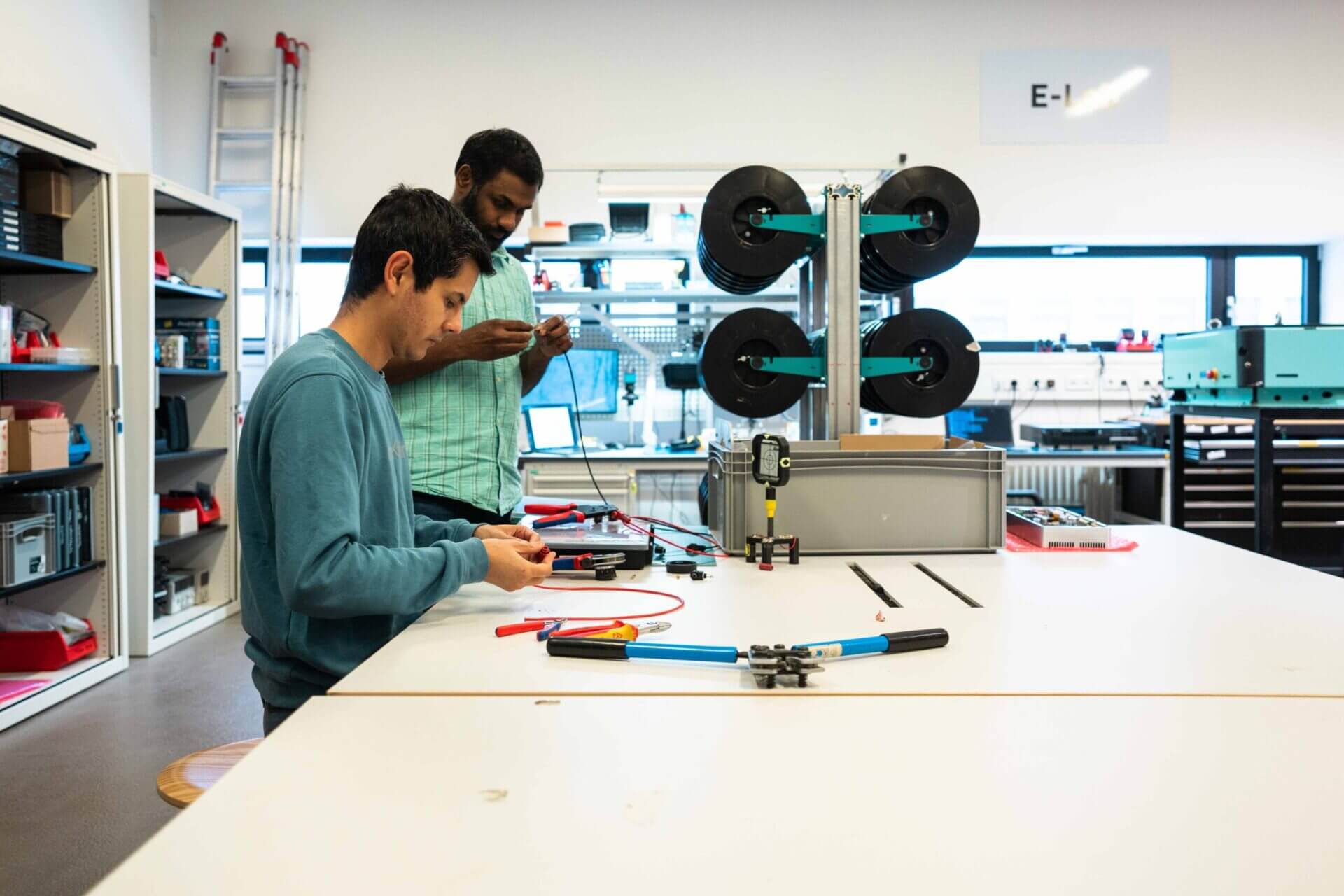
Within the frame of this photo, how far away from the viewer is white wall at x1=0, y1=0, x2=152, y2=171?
3.44m

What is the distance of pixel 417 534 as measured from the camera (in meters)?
1.43

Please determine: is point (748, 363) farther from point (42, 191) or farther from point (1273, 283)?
point (1273, 283)

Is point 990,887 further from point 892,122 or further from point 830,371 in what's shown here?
point 892,122

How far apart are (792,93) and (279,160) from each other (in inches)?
105

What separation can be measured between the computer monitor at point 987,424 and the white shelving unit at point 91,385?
150 inches

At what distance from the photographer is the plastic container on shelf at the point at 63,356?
2.81 meters

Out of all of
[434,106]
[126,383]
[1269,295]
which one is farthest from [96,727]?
[1269,295]

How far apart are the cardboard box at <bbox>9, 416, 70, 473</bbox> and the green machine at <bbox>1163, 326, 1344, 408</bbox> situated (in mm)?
4090

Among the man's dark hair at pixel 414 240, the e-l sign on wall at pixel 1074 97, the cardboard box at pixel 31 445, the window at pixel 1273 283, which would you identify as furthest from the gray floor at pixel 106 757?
the window at pixel 1273 283

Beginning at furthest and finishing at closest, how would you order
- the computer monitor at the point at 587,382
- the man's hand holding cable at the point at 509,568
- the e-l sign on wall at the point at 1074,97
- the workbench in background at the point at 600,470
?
the e-l sign on wall at the point at 1074,97 → the computer monitor at the point at 587,382 → the workbench in background at the point at 600,470 → the man's hand holding cable at the point at 509,568

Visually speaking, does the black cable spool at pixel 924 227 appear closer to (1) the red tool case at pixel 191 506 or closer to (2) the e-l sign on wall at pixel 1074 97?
(1) the red tool case at pixel 191 506

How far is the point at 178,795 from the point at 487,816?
73cm

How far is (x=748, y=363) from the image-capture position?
184 centimetres

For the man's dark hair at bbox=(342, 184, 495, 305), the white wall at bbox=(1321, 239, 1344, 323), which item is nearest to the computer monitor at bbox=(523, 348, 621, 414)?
the man's dark hair at bbox=(342, 184, 495, 305)
